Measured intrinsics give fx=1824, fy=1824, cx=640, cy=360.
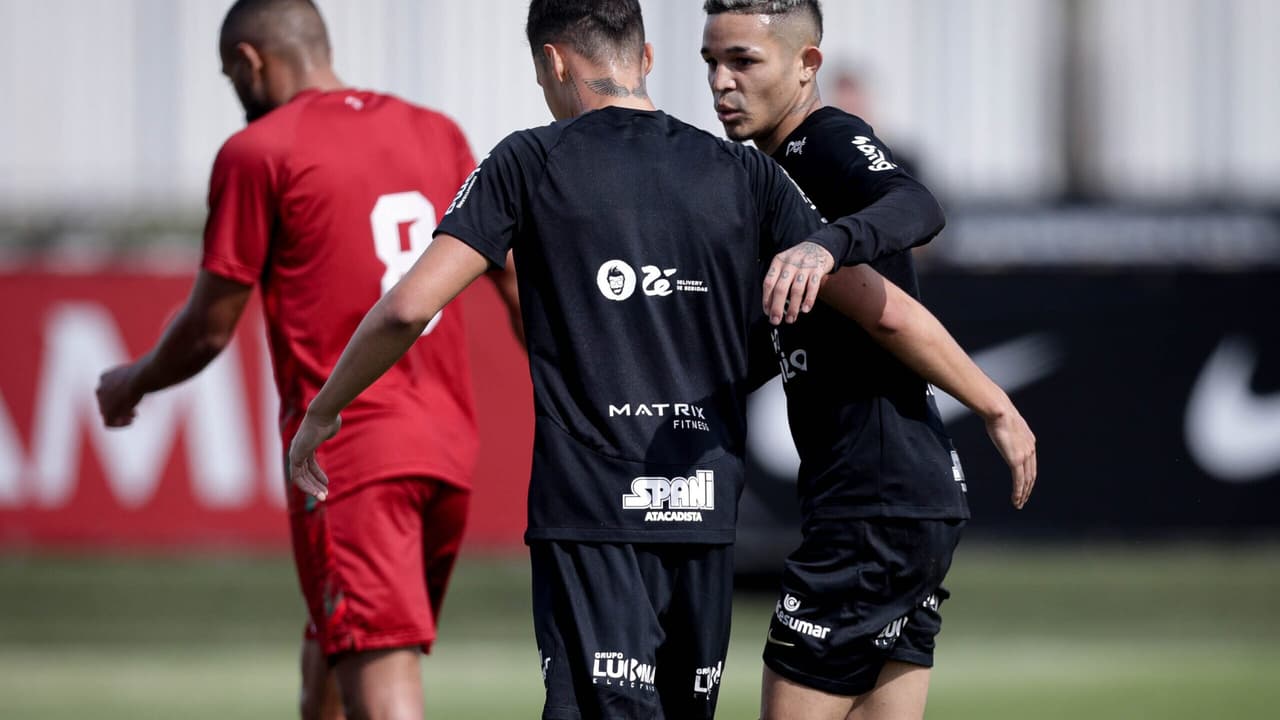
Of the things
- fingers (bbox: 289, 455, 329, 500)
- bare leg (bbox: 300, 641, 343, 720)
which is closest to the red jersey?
bare leg (bbox: 300, 641, 343, 720)

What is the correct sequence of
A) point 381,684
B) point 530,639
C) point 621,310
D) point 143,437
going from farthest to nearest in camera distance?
1. point 143,437
2. point 530,639
3. point 381,684
4. point 621,310

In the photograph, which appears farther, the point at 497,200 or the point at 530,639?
the point at 530,639

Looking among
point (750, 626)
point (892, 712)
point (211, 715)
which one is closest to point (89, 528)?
point (211, 715)

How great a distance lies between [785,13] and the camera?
15.4ft

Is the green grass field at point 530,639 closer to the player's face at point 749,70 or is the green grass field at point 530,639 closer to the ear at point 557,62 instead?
the player's face at point 749,70

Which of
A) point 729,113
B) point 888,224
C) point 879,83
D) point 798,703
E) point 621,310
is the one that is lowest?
point 798,703

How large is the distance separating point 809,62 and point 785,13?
0.48ft

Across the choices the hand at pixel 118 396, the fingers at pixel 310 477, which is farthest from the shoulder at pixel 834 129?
the hand at pixel 118 396

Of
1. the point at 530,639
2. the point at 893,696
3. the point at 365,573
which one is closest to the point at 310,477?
the point at 365,573

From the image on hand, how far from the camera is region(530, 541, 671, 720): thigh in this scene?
4.09m

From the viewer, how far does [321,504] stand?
17.5 feet

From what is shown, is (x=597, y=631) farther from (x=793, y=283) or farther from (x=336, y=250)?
(x=336, y=250)

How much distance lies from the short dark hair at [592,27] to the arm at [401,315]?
61cm

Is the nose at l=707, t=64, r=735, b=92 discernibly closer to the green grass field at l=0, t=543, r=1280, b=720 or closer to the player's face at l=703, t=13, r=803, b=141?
the player's face at l=703, t=13, r=803, b=141
